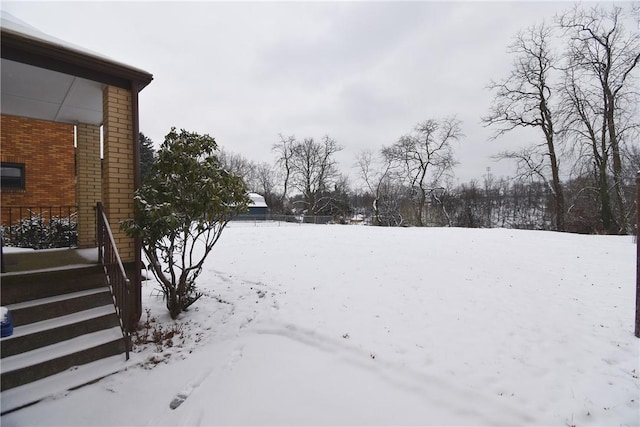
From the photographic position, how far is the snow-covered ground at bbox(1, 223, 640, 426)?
275 centimetres

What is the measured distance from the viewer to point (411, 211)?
28.3 meters

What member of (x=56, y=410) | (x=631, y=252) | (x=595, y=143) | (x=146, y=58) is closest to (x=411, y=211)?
(x=595, y=143)

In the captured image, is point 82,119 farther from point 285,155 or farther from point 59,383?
point 285,155

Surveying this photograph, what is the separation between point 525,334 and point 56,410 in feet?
18.5

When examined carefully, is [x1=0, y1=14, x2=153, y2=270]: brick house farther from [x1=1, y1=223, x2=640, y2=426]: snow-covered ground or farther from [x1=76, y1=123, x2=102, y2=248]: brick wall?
[x1=1, y1=223, x2=640, y2=426]: snow-covered ground

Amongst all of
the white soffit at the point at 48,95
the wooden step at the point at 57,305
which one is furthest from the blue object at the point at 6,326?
the white soffit at the point at 48,95

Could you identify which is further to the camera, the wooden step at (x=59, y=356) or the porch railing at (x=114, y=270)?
the porch railing at (x=114, y=270)

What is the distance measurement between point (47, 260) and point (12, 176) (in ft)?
24.0

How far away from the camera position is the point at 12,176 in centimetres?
893

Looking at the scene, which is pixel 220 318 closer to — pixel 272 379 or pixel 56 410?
pixel 272 379

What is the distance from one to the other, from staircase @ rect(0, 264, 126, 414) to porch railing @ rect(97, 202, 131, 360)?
0.35 feet

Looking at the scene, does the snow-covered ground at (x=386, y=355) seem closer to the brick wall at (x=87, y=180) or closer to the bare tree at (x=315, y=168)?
the brick wall at (x=87, y=180)

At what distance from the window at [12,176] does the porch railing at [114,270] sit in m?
7.88

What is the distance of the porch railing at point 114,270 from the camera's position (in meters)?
3.44
